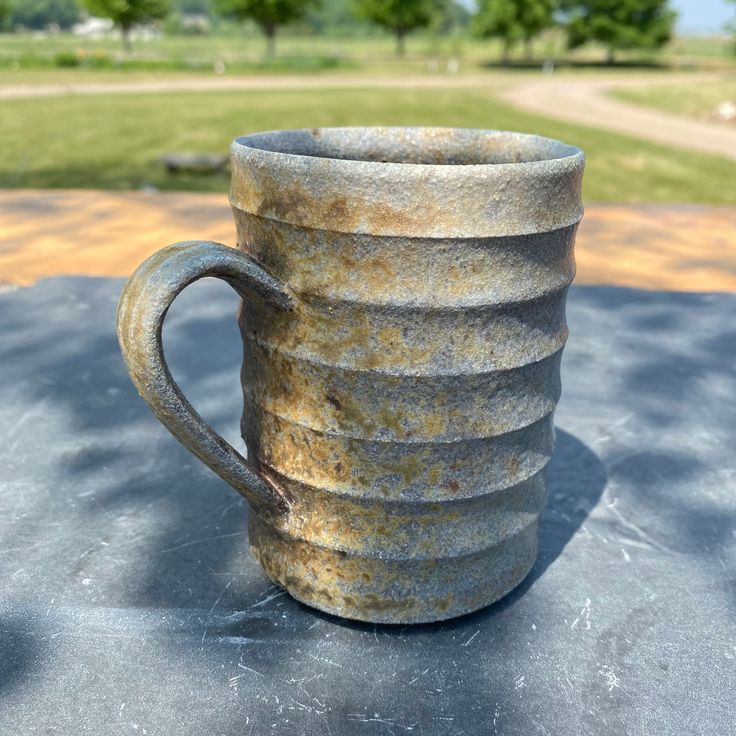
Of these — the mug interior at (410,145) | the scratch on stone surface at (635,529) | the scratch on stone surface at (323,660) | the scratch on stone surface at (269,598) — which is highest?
the mug interior at (410,145)

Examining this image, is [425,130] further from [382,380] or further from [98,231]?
[98,231]

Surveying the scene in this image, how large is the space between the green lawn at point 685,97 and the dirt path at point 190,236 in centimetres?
1056

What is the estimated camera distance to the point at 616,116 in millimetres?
13273

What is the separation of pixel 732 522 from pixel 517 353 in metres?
0.79

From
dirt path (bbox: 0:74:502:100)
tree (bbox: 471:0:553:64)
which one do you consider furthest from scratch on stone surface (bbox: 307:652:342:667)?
tree (bbox: 471:0:553:64)

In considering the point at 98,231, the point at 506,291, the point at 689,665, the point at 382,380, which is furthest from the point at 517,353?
the point at 98,231

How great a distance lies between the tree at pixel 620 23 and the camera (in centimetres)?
3119

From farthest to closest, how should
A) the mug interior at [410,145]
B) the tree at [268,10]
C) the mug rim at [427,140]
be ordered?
the tree at [268,10] → the mug interior at [410,145] → the mug rim at [427,140]

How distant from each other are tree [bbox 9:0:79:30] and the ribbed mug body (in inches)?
3257

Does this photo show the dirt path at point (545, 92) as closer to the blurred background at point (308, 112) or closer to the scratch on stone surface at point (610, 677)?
the blurred background at point (308, 112)

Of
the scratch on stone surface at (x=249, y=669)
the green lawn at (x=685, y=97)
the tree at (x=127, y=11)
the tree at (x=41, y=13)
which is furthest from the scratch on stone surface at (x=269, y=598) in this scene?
the tree at (x=41, y=13)

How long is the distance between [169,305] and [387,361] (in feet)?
1.00

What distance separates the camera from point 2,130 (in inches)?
377

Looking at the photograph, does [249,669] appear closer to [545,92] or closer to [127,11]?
[545,92]
